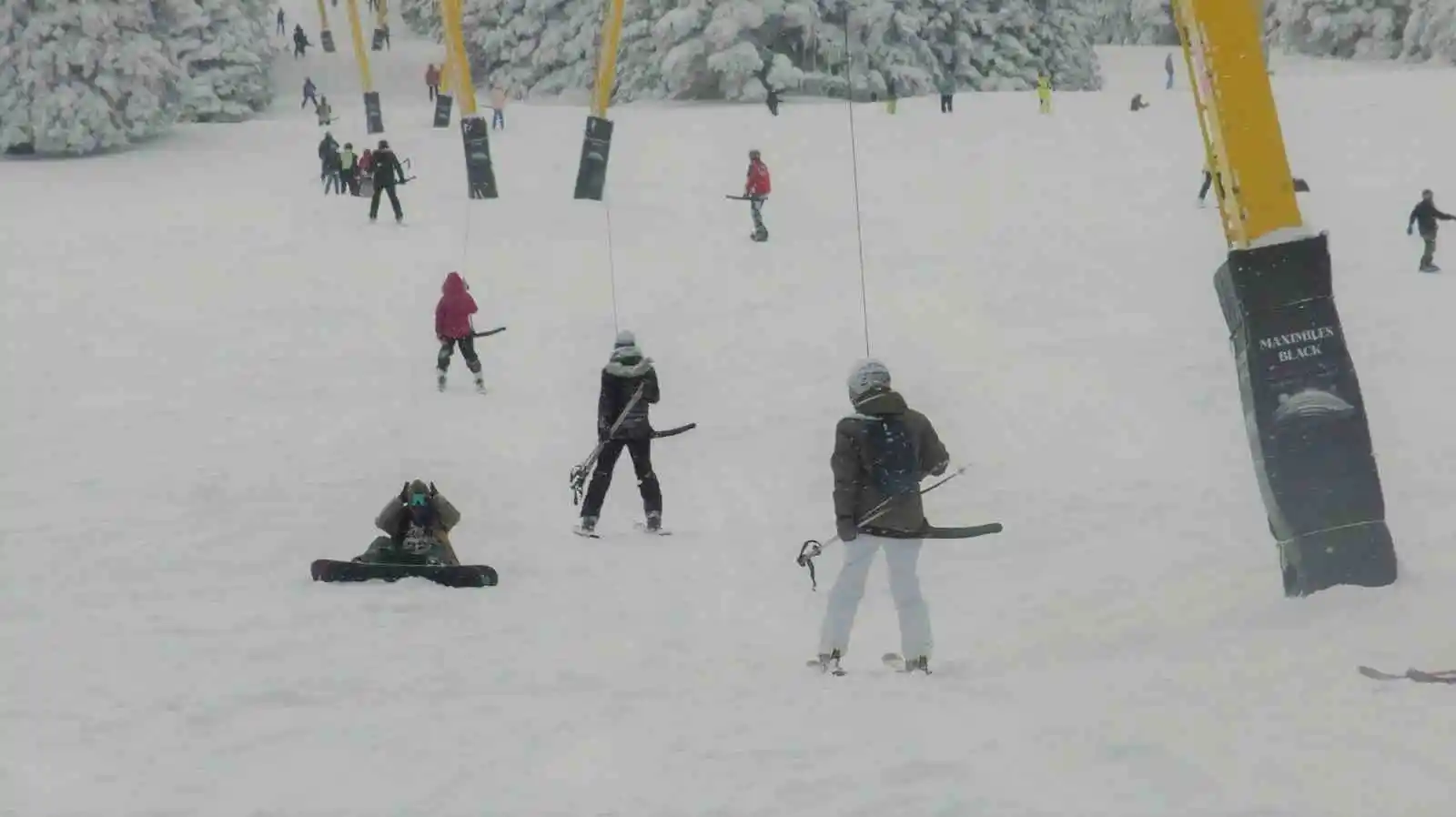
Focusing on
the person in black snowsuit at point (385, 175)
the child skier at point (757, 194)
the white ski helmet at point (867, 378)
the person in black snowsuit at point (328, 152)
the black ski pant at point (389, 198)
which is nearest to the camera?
the white ski helmet at point (867, 378)

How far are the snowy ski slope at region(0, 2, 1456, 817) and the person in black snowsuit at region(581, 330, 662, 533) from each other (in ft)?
1.72

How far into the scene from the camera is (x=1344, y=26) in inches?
2459

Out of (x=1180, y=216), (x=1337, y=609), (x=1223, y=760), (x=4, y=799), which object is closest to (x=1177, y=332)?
(x=1180, y=216)

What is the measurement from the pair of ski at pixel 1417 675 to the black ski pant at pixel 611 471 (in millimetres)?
5857

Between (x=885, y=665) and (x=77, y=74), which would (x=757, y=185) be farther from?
(x=77, y=74)

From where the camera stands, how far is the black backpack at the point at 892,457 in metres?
7.25

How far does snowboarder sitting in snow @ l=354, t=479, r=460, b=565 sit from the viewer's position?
995 cm

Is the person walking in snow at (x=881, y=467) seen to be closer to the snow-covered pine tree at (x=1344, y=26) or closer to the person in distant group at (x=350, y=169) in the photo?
the person in distant group at (x=350, y=169)

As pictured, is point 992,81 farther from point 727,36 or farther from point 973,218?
point 973,218

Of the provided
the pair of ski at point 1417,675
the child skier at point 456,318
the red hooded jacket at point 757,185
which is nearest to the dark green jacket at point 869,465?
the pair of ski at point 1417,675

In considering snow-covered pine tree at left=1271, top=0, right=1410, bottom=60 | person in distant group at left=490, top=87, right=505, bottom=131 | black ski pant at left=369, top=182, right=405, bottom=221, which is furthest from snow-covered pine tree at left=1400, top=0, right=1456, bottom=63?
black ski pant at left=369, top=182, right=405, bottom=221

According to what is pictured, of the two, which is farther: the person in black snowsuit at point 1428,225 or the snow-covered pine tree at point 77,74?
the snow-covered pine tree at point 77,74

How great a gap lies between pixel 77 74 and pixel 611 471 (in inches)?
1274

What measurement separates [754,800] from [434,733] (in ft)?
5.33
